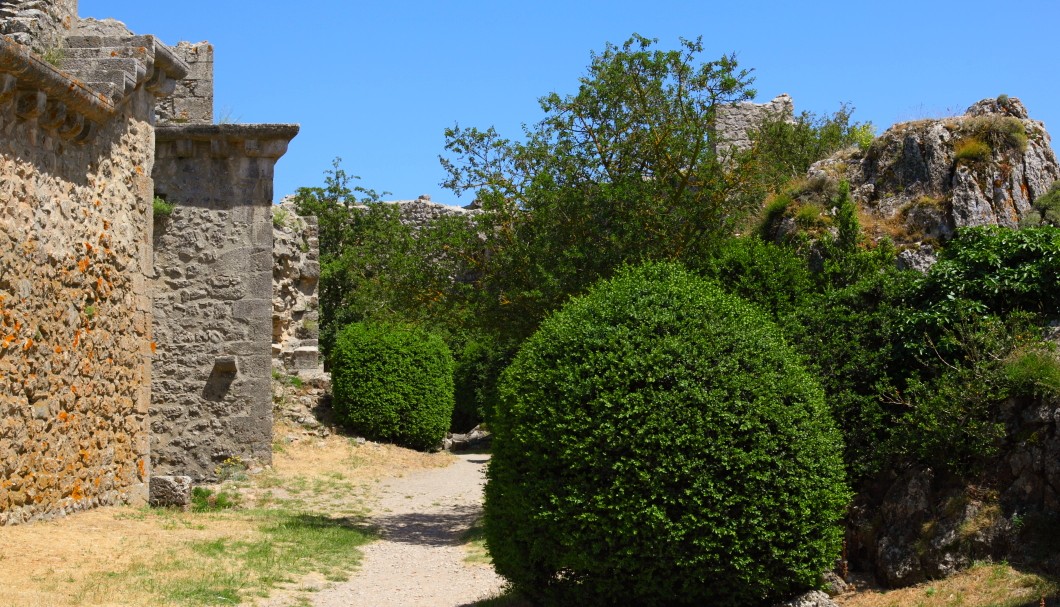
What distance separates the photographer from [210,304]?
14.6m

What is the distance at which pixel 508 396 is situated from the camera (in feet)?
24.9

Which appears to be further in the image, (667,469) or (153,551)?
(153,551)

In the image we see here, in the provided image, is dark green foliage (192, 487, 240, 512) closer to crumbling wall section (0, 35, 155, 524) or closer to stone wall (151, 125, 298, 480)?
stone wall (151, 125, 298, 480)

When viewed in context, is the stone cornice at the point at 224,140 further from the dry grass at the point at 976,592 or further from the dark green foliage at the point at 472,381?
the dark green foliage at the point at 472,381

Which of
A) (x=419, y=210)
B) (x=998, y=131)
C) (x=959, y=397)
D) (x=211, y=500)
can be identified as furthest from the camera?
(x=419, y=210)

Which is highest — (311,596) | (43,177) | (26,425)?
(43,177)

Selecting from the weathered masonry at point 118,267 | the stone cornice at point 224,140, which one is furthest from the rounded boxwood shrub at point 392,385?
the stone cornice at point 224,140

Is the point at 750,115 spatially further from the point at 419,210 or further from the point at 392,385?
the point at 419,210

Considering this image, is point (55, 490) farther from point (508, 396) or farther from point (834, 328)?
point (834, 328)

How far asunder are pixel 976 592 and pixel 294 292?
13.2m

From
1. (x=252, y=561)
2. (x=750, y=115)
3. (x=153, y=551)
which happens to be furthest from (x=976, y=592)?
(x=750, y=115)

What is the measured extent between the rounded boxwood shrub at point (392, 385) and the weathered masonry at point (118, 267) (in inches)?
239

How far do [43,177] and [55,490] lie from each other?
276 centimetres

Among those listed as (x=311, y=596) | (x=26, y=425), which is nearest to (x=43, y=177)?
(x=26, y=425)
